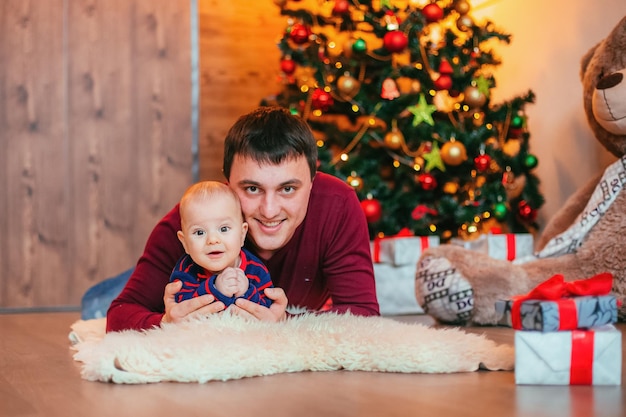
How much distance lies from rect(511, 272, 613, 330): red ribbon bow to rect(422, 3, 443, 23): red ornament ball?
89.6 inches

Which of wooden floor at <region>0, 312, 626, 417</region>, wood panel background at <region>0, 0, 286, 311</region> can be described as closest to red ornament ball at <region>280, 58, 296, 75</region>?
wood panel background at <region>0, 0, 286, 311</region>

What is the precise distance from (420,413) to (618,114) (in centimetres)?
179

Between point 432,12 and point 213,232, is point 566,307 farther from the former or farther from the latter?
point 432,12

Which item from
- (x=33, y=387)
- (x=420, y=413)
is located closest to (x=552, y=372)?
(x=420, y=413)

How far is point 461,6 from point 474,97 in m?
0.41

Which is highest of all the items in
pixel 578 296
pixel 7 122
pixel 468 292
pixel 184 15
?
pixel 184 15

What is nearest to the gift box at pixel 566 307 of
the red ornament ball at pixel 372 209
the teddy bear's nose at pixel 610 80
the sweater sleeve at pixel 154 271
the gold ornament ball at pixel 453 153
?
the sweater sleeve at pixel 154 271

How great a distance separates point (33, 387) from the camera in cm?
164

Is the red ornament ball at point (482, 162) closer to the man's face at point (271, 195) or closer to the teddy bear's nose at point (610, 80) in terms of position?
the teddy bear's nose at point (610, 80)

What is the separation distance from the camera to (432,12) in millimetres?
3670

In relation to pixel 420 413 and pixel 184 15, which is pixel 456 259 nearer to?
pixel 420 413

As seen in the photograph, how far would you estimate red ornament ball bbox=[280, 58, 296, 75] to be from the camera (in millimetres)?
3715

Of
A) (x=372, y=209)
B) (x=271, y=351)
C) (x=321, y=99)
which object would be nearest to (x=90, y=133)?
(x=321, y=99)

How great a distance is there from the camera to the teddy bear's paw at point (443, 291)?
8.96 ft
